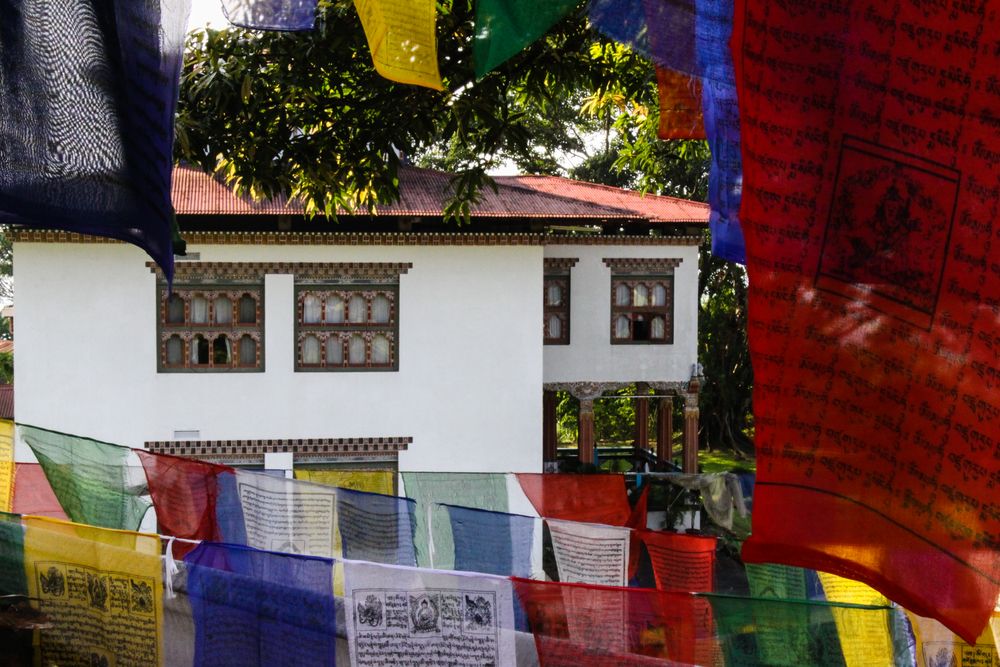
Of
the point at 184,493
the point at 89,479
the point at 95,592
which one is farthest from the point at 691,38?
the point at 89,479

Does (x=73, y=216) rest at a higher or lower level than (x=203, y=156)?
lower

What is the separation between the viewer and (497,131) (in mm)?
7480

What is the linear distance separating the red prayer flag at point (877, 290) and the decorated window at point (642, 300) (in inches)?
567

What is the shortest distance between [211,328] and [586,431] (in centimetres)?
583

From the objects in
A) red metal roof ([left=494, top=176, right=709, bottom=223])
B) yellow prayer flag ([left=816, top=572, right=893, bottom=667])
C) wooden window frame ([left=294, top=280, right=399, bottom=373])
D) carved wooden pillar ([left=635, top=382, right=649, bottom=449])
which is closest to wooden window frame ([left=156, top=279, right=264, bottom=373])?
wooden window frame ([left=294, top=280, right=399, bottom=373])

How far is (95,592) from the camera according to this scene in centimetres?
604

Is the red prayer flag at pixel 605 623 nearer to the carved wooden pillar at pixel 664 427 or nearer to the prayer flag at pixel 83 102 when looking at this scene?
the prayer flag at pixel 83 102

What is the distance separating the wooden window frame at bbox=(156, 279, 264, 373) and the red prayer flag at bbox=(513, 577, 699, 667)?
10.7 m

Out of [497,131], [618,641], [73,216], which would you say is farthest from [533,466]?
[73,216]

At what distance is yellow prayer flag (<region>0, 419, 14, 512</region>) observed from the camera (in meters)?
8.69

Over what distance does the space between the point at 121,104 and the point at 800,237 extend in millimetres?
2406

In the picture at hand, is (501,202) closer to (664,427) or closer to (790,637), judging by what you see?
(664,427)

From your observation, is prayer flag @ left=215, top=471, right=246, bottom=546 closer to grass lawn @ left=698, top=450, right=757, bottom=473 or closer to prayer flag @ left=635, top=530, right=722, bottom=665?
prayer flag @ left=635, top=530, right=722, bottom=665

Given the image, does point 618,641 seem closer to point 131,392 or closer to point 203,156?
point 203,156
